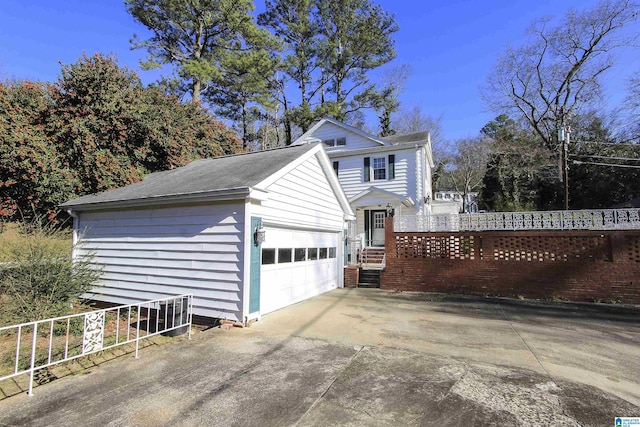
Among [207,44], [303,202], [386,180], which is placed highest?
[207,44]

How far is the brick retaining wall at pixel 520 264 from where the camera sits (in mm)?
8938

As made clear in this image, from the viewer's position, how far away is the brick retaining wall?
8938 millimetres

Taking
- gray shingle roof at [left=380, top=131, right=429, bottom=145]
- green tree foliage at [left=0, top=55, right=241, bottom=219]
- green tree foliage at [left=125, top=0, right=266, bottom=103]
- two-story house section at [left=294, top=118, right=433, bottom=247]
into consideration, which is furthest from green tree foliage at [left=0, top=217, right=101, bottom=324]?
green tree foliage at [left=125, top=0, right=266, bottom=103]

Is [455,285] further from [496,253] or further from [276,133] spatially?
[276,133]

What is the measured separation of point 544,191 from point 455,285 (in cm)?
2038

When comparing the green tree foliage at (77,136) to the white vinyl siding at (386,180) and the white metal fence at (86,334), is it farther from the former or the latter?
the white vinyl siding at (386,180)

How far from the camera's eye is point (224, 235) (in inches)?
259

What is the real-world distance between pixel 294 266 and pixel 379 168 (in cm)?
1000

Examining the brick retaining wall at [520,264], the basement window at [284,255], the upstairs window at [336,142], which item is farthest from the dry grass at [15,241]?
the upstairs window at [336,142]

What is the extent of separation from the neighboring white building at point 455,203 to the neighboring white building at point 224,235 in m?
12.7

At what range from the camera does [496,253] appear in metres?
10.1

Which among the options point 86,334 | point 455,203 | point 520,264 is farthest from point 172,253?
point 455,203

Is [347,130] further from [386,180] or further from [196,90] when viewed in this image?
[196,90]

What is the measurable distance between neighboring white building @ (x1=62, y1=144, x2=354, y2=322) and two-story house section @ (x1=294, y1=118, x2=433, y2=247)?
226 inches
